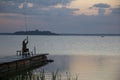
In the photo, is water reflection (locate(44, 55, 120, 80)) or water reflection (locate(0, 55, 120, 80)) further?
water reflection (locate(44, 55, 120, 80))

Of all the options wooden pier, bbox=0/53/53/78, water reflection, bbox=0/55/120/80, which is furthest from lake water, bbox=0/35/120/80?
wooden pier, bbox=0/53/53/78

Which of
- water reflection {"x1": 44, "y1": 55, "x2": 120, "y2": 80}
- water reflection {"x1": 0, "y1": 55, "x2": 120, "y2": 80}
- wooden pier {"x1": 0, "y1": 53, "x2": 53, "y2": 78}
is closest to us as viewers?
wooden pier {"x1": 0, "y1": 53, "x2": 53, "y2": 78}

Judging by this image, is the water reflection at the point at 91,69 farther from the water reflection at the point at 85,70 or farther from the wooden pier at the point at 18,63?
the wooden pier at the point at 18,63

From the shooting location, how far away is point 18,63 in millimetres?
16422

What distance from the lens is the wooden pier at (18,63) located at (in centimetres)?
1426

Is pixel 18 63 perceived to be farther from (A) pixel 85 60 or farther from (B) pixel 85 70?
(A) pixel 85 60

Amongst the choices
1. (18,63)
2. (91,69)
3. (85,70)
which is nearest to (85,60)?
(91,69)

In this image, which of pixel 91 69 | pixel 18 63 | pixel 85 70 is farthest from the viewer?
pixel 91 69

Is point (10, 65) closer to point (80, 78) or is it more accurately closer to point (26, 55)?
point (80, 78)

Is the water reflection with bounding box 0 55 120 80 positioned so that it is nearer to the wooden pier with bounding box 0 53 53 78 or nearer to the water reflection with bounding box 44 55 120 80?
the water reflection with bounding box 44 55 120 80

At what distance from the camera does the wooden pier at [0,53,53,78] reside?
14.3 metres

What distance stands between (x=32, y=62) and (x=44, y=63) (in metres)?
2.53

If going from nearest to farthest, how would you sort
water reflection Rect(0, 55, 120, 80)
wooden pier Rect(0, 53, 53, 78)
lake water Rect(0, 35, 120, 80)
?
1. wooden pier Rect(0, 53, 53, 78)
2. water reflection Rect(0, 55, 120, 80)
3. lake water Rect(0, 35, 120, 80)

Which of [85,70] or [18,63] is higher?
[18,63]
